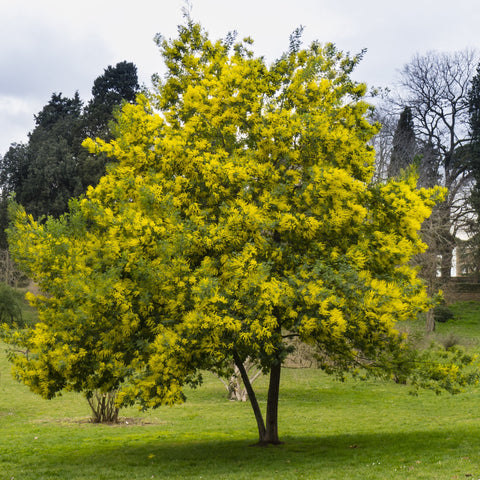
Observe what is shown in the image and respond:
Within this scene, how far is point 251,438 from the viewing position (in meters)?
16.2

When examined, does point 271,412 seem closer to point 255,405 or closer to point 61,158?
point 255,405

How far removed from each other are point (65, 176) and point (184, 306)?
4155 centimetres

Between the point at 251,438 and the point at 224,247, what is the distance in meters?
7.01

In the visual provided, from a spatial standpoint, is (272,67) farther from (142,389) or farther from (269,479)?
(269,479)

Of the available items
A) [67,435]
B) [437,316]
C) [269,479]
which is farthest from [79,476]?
[437,316]

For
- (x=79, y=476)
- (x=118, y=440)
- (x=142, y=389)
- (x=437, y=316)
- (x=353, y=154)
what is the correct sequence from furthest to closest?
(x=437, y=316) < (x=118, y=440) < (x=353, y=154) < (x=79, y=476) < (x=142, y=389)

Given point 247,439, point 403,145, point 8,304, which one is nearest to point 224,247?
point 247,439

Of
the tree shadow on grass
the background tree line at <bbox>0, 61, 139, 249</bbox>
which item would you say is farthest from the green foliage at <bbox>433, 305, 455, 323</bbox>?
the tree shadow on grass

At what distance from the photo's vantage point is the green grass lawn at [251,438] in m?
11.5

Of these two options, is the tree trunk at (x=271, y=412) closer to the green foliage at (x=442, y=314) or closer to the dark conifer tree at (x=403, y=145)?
the dark conifer tree at (x=403, y=145)

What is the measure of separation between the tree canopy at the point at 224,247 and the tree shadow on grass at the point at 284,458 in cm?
173

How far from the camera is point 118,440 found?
16.4 m

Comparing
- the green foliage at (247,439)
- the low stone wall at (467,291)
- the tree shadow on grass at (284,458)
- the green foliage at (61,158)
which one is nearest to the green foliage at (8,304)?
the green foliage at (61,158)

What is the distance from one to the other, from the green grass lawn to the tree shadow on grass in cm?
2
